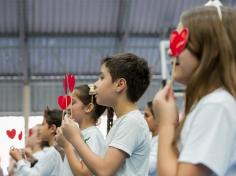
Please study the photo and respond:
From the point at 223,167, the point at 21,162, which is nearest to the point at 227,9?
the point at 223,167

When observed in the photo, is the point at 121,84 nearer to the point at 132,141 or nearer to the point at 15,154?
the point at 132,141

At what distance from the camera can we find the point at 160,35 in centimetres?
931

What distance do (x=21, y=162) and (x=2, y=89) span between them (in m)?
6.98

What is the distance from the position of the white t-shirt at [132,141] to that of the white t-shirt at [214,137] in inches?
28.2

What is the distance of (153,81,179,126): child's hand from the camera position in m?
1.36

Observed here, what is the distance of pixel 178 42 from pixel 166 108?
0.16 metres

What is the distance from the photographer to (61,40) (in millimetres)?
9352

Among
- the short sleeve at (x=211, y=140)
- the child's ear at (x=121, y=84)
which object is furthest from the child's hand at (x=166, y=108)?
the child's ear at (x=121, y=84)

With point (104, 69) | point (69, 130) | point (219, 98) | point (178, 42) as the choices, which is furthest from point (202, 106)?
point (104, 69)

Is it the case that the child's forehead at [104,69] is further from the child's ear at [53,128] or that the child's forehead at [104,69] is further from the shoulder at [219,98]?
the child's ear at [53,128]

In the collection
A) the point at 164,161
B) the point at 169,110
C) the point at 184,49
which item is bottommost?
the point at 164,161

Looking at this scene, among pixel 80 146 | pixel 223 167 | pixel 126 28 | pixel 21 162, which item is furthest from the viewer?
pixel 126 28

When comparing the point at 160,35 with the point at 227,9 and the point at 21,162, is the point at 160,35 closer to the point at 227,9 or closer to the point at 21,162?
the point at 21,162

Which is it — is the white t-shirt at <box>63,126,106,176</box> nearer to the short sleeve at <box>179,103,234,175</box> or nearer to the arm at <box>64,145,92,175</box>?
the arm at <box>64,145,92,175</box>
